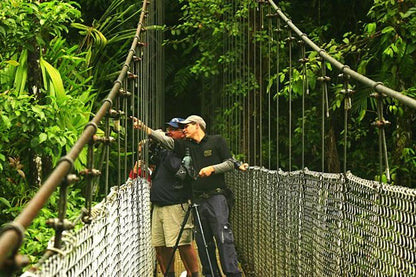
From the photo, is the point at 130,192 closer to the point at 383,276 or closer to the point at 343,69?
the point at 343,69

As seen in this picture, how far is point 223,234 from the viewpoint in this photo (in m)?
5.73

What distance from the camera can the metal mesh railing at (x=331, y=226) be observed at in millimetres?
2398

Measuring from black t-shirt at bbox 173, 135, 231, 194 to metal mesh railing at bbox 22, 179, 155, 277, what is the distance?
881 mm

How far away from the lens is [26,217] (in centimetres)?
139

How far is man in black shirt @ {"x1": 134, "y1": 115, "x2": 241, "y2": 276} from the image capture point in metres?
5.73

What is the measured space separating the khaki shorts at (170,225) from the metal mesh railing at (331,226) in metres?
0.47

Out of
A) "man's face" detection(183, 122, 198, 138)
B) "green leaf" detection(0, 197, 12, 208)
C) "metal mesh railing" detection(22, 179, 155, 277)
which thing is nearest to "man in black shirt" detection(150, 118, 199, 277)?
"man's face" detection(183, 122, 198, 138)

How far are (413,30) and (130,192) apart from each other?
2.58 meters

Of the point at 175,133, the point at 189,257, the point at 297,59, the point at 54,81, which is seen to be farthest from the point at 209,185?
the point at 297,59

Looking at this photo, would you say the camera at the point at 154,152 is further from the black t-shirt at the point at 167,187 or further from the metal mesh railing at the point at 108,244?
the metal mesh railing at the point at 108,244

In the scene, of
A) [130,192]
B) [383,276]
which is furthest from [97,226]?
[130,192]


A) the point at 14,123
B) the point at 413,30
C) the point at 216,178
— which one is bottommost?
the point at 216,178

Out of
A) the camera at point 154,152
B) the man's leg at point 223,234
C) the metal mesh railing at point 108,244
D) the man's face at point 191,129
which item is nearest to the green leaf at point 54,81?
the metal mesh railing at point 108,244

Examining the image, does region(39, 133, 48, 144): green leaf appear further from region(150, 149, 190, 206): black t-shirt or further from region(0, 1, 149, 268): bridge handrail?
region(0, 1, 149, 268): bridge handrail
